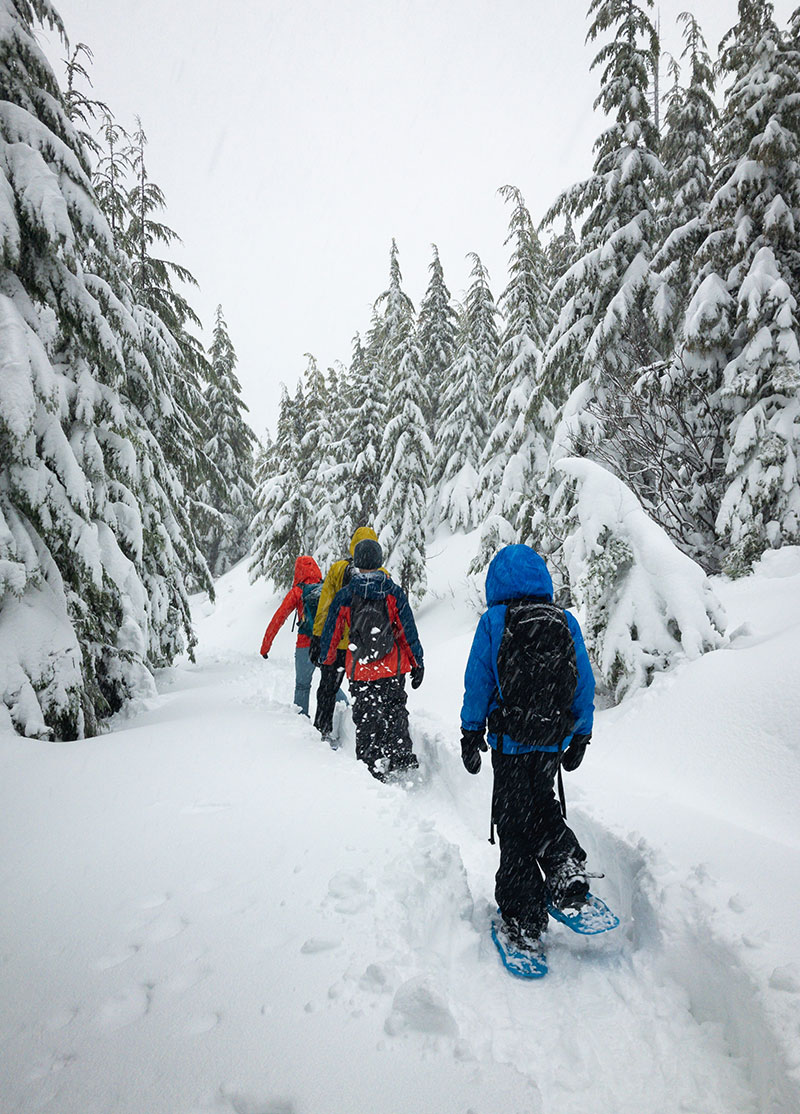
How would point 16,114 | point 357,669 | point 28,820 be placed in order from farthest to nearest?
point 357,669, point 16,114, point 28,820

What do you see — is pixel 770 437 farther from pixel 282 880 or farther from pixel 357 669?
pixel 282 880

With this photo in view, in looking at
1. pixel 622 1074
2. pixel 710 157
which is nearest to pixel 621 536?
pixel 622 1074

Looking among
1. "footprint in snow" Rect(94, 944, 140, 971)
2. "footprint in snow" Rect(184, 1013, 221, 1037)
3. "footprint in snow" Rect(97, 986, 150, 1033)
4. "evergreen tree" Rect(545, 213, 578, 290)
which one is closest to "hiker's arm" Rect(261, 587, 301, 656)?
"footprint in snow" Rect(94, 944, 140, 971)

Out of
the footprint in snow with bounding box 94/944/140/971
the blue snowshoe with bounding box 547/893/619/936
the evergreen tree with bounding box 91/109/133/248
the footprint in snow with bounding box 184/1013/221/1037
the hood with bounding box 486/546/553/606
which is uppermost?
the evergreen tree with bounding box 91/109/133/248

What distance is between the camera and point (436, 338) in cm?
2464

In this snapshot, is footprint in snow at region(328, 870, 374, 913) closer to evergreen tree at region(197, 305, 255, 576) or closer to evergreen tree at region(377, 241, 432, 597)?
evergreen tree at region(377, 241, 432, 597)

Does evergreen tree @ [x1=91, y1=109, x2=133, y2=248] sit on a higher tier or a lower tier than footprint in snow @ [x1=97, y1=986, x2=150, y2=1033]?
higher

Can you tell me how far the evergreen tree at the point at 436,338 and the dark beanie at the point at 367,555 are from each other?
1888 cm

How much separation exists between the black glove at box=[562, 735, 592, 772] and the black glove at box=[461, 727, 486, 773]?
0.54 metres

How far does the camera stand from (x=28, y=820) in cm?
324

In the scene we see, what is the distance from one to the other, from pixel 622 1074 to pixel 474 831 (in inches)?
97.1

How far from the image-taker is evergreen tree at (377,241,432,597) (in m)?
17.0

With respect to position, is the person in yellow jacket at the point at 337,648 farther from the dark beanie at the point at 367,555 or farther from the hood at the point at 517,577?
the hood at the point at 517,577

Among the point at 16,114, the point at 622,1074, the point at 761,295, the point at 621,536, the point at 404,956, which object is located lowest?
the point at 622,1074
